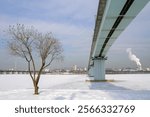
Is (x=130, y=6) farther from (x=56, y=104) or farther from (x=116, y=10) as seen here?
(x=56, y=104)

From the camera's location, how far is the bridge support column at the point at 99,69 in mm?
47438

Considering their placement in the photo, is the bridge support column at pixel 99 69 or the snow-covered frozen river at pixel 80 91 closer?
the snow-covered frozen river at pixel 80 91

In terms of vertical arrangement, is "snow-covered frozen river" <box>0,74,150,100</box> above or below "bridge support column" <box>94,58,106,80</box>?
below

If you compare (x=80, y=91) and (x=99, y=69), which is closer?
(x=80, y=91)

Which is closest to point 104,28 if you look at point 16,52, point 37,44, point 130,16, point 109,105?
point 130,16

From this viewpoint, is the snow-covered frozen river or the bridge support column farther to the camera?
the bridge support column

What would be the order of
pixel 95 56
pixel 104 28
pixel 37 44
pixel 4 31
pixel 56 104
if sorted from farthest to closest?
pixel 95 56 < pixel 37 44 < pixel 4 31 < pixel 104 28 < pixel 56 104

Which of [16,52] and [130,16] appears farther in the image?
[16,52]

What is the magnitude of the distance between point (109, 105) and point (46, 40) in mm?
18291

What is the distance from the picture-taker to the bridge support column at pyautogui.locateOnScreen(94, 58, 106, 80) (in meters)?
47.4

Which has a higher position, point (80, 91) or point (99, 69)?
point (99, 69)

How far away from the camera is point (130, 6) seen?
14781 mm

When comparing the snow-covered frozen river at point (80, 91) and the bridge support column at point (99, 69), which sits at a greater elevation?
the bridge support column at point (99, 69)

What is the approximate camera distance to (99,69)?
47.9 m
